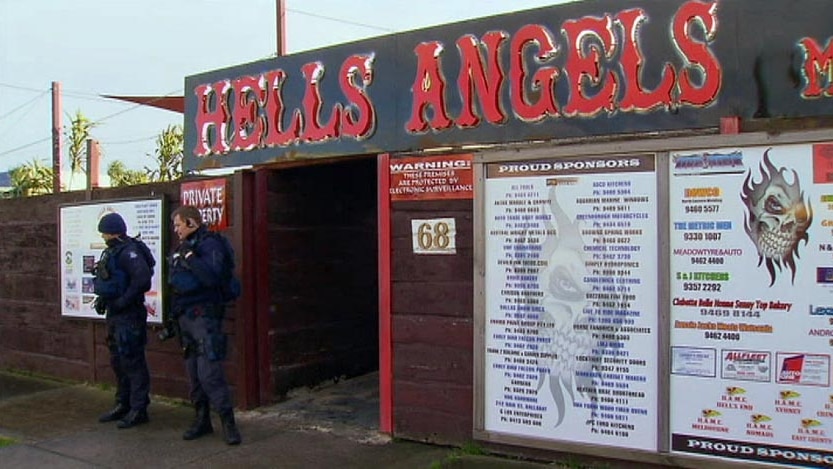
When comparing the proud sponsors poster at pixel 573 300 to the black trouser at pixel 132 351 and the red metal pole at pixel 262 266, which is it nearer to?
the red metal pole at pixel 262 266

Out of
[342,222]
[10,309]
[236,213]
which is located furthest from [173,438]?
[10,309]

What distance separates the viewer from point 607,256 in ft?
15.2

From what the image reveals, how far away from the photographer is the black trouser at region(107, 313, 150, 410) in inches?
245

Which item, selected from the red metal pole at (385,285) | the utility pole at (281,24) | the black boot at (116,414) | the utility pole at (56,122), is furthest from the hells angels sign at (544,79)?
the utility pole at (56,122)

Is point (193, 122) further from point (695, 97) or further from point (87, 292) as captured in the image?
point (695, 97)

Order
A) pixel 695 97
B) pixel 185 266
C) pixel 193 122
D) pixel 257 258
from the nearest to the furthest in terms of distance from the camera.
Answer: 1. pixel 695 97
2. pixel 185 266
3. pixel 257 258
4. pixel 193 122

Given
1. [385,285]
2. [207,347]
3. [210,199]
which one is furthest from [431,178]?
[210,199]

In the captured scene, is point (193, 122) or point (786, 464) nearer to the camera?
point (786, 464)

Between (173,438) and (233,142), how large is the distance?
2.58 metres

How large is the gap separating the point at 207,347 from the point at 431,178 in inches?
81.3

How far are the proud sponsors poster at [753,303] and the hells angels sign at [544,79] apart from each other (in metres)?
0.40

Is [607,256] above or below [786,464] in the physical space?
above

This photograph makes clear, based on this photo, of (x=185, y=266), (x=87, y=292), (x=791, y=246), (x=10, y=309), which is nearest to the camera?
(x=791, y=246)

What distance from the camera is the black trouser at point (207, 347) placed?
5.61 meters
